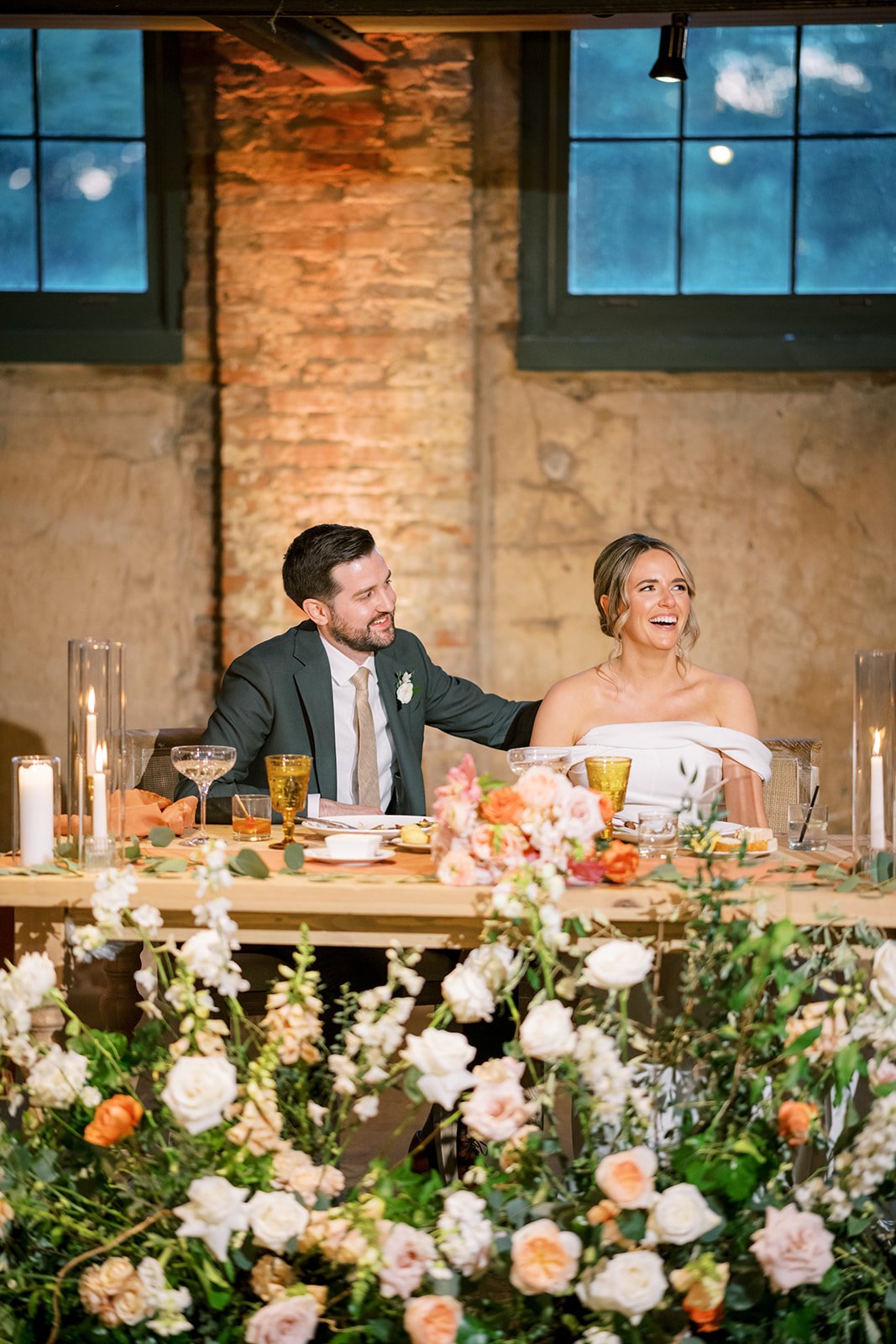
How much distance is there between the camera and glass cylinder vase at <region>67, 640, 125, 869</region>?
266 cm

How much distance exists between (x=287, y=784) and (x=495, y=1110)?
1.15 meters

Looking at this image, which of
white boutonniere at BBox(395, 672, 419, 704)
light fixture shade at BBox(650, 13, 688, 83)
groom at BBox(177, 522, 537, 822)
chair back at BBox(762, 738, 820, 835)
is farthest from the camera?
light fixture shade at BBox(650, 13, 688, 83)

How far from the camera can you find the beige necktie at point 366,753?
12.7 feet

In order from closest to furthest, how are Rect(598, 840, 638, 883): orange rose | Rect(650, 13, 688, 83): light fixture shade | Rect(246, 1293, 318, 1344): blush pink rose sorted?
1. Rect(246, 1293, 318, 1344): blush pink rose
2. Rect(598, 840, 638, 883): orange rose
3. Rect(650, 13, 688, 83): light fixture shade

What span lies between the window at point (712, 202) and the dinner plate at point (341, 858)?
125 inches

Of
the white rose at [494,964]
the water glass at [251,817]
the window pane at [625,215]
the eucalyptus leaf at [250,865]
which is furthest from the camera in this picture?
the window pane at [625,215]

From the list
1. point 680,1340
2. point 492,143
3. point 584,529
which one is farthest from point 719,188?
point 680,1340

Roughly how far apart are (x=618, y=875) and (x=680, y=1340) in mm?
780

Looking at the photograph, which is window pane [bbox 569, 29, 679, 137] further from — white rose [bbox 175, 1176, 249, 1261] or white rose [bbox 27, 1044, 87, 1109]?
white rose [bbox 175, 1176, 249, 1261]

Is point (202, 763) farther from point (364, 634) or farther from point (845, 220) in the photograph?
point (845, 220)

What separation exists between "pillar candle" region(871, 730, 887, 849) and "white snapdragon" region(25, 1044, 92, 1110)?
Answer: 1.36 m

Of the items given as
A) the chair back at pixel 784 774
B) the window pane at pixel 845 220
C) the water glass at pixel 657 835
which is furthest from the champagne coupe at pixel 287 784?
the window pane at pixel 845 220

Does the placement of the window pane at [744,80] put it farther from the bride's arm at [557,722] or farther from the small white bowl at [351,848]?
the small white bowl at [351,848]

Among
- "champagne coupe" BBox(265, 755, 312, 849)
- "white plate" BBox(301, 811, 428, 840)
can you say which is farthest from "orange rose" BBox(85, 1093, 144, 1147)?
"white plate" BBox(301, 811, 428, 840)
